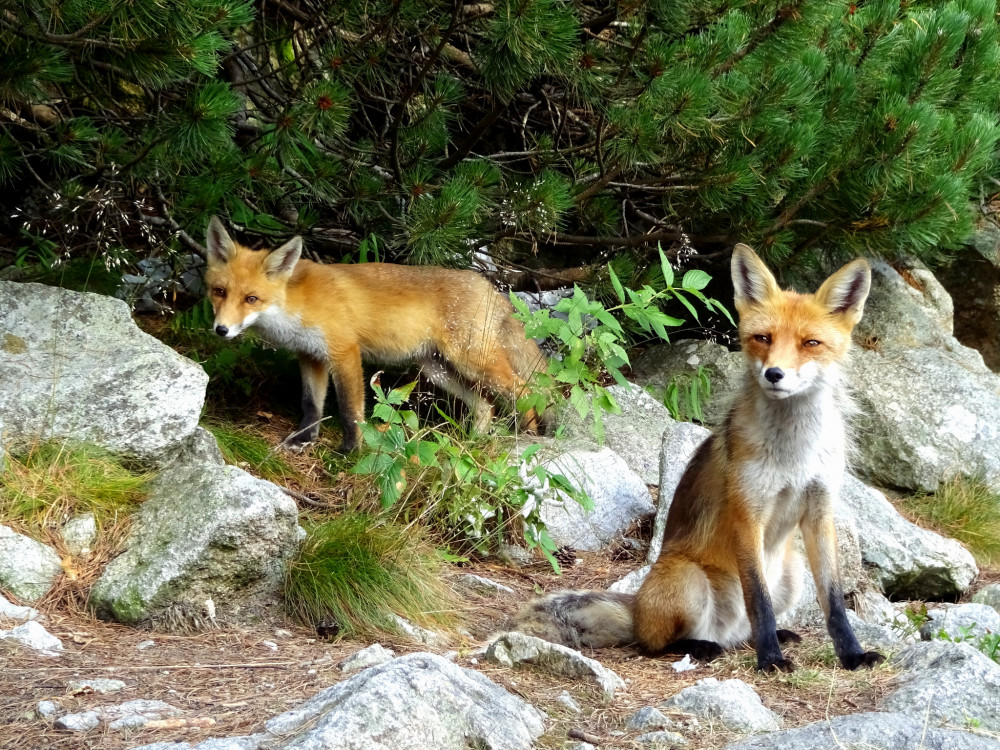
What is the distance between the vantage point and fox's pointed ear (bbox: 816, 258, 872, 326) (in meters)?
4.41

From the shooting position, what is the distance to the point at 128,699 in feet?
10.9

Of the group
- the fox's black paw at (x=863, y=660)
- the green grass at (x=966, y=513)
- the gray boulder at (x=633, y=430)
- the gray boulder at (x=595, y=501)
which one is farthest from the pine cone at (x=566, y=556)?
the green grass at (x=966, y=513)

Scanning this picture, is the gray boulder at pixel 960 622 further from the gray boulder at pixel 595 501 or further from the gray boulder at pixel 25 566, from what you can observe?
the gray boulder at pixel 25 566

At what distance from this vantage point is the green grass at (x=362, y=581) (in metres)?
4.50

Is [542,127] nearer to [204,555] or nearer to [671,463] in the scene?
[671,463]

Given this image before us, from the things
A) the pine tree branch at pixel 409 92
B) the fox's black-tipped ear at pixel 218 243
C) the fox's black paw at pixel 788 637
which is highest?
the pine tree branch at pixel 409 92

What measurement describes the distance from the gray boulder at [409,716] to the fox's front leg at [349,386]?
3.86m

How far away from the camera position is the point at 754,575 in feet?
14.2

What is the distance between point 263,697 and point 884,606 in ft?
11.9

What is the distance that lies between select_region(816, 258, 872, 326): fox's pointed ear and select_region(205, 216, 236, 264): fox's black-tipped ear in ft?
12.6

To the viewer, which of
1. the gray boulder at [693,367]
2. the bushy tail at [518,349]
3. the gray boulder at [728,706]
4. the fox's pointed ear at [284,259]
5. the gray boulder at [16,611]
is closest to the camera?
the gray boulder at [728,706]

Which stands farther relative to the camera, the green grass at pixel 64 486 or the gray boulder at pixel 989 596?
the gray boulder at pixel 989 596

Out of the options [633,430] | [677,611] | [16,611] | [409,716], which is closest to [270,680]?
[409,716]

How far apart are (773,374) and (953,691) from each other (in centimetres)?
133
